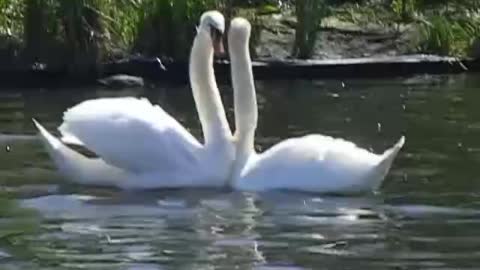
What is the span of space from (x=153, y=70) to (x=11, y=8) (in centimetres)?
214

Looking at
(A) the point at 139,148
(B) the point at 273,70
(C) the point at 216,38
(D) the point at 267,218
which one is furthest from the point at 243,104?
(B) the point at 273,70

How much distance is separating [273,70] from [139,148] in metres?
8.64

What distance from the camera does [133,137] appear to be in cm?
1127

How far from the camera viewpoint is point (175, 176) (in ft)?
37.0

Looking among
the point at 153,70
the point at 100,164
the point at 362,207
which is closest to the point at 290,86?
the point at 153,70

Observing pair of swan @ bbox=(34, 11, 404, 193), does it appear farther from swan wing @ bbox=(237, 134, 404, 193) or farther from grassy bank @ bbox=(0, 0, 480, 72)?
grassy bank @ bbox=(0, 0, 480, 72)

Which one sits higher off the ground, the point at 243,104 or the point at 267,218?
the point at 243,104

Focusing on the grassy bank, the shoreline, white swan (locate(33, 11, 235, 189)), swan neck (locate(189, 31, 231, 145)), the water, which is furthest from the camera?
the grassy bank

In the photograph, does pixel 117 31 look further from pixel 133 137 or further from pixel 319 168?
pixel 319 168

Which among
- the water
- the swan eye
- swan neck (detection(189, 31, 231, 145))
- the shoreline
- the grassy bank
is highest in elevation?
the swan eye

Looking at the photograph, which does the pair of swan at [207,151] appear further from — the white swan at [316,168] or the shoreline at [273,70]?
the shoreline at [273,70]

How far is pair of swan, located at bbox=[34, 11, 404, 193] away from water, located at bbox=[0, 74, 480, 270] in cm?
15

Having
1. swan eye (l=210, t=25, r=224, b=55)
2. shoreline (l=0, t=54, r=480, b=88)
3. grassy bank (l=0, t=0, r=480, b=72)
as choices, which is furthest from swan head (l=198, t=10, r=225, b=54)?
grassy bank (l=0, t=0, r=480, b=72)

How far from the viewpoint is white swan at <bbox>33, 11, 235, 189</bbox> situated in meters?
11.3
